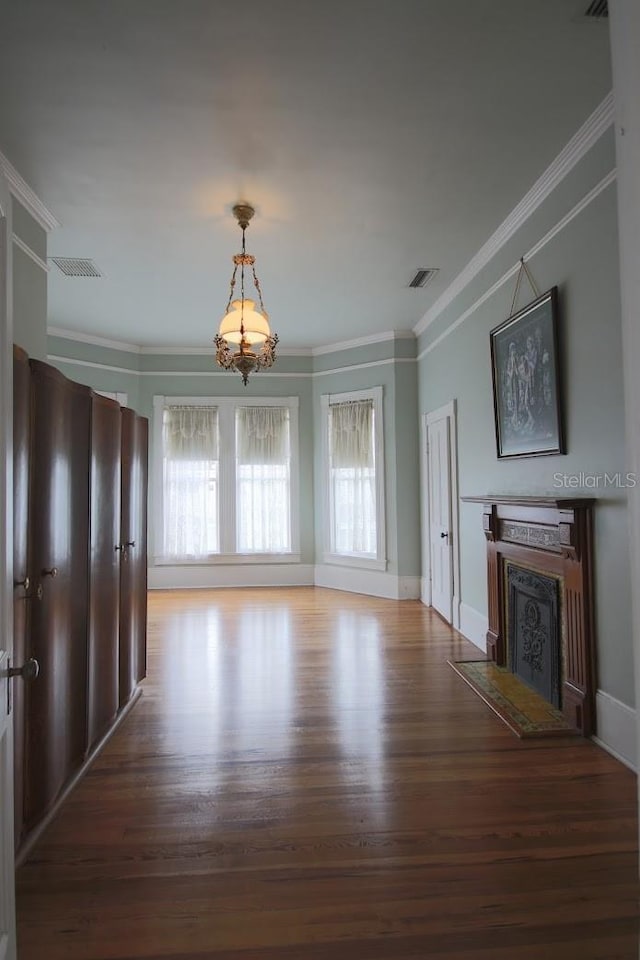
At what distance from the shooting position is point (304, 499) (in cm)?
815

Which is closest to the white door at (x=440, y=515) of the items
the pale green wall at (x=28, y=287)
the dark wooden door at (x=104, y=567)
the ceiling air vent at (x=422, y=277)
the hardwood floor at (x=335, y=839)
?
the ceiling air vent at (x=422, y=277)

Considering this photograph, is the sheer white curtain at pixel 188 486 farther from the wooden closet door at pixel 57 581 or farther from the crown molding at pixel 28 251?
the wooden closet door at pixel 57 581

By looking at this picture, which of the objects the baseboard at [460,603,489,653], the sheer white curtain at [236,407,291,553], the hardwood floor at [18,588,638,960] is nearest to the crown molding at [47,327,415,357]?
the sheer white curtain at [236,407,291,553]

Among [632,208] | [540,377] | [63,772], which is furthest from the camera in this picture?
[540,377]

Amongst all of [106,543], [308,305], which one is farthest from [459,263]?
[106,543]

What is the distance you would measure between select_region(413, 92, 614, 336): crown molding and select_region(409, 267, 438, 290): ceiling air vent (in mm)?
254

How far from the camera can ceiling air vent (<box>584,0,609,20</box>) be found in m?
2.31

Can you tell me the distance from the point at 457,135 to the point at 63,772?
3.86 m

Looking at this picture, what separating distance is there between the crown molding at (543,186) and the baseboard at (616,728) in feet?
9.89

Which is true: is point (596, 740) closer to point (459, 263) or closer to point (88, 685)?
point (88, 685)

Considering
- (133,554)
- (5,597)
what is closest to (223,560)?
(133,554)

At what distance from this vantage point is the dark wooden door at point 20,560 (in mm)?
2145

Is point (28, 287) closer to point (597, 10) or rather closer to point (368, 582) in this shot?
point (597, 10)

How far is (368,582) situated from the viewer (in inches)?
294
